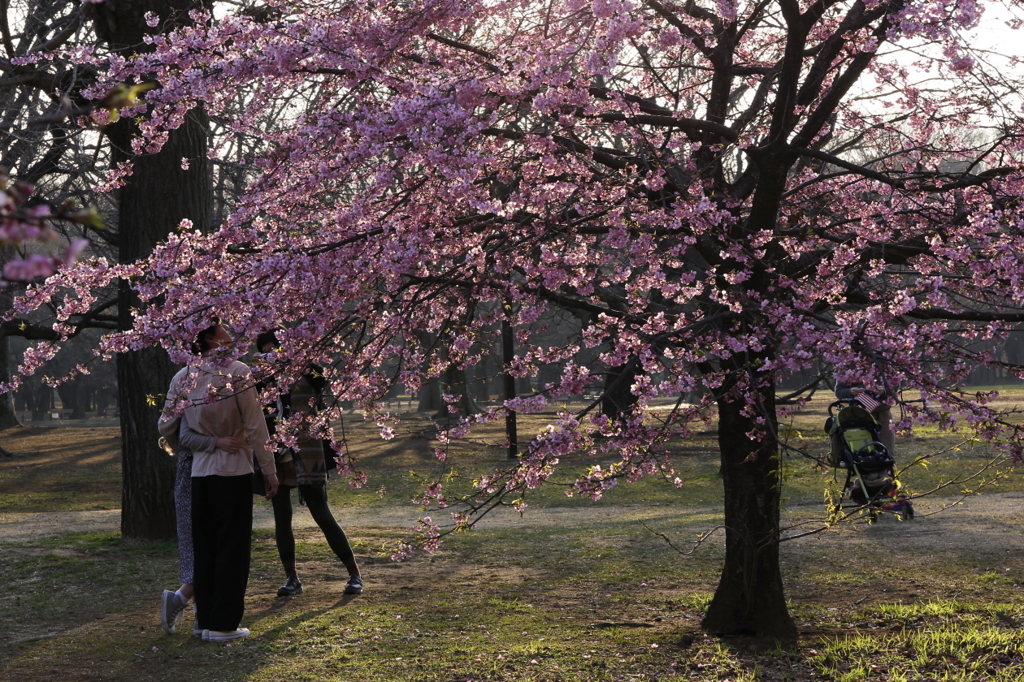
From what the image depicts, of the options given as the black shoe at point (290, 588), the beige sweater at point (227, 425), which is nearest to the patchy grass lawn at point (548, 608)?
the black shoe at point (290, 588)

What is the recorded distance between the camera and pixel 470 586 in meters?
8.75

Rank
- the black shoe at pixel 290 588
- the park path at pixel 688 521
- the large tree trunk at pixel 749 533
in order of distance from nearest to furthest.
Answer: the large tree trunk at pixel 749 533 < the black shoe at pixel 290 588 < the park path at pixel 688 521

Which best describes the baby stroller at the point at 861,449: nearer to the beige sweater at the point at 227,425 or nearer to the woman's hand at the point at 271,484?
the woman's hand at the point at 271,484

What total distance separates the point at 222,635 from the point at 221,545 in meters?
0.57

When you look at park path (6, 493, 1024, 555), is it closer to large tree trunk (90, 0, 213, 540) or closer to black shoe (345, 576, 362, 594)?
large tree trunk (90, 0, 213, 540)

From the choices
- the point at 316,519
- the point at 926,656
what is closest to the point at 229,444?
the point at 316,519

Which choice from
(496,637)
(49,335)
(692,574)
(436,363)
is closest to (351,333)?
(436,363)

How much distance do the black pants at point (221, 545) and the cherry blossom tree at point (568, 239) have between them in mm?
946

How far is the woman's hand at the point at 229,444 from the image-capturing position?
6504mm

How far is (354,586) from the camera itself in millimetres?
8219

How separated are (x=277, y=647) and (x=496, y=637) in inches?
55.3

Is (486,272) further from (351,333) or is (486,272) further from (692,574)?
(692,574)

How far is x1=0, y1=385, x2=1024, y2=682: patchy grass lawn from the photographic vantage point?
600cm

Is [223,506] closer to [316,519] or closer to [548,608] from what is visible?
[316,519]
